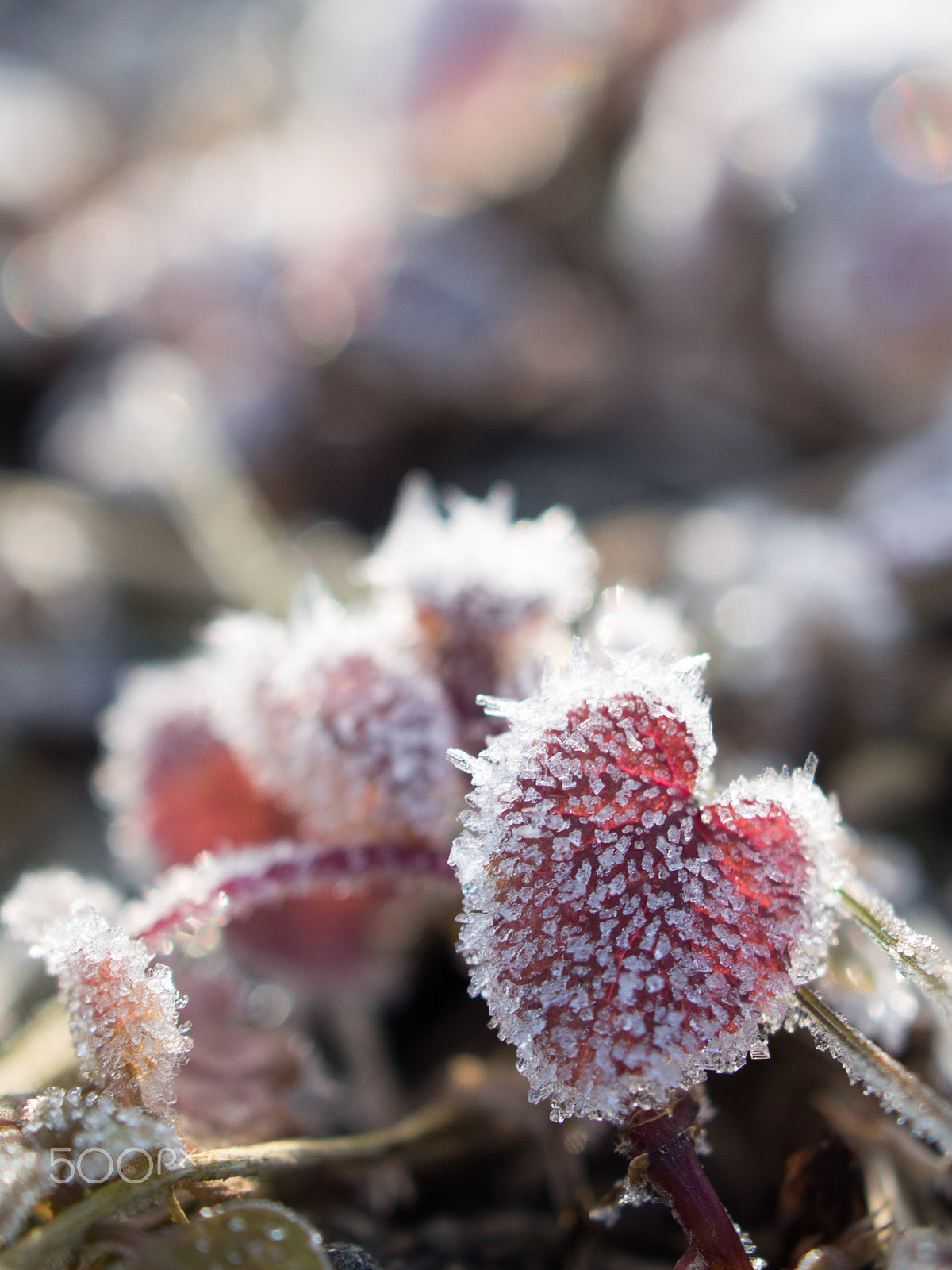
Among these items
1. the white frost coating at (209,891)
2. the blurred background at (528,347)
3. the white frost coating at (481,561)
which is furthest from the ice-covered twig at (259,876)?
the blurred background at (528,347)

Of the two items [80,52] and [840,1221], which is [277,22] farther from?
[840,1221]

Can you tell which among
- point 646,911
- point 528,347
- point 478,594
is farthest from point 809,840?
point 528,347

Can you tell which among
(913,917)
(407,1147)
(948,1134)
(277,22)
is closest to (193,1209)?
(407,1147)

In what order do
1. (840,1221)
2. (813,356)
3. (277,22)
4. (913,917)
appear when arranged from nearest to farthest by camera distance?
(840,1221), (913,917), (813,356), (277,22)

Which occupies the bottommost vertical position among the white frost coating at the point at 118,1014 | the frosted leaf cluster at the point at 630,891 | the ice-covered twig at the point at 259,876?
the frosted leaf cluster at the point at 630,891

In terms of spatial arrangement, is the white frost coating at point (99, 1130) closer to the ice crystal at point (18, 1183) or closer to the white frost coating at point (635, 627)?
the ice crystal at point (18, 1183)

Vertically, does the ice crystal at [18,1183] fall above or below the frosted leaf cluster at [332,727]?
below

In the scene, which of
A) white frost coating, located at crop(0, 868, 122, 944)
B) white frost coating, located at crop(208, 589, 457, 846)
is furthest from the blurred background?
white frost coating, located at crop(0, 868, 122, 944)
